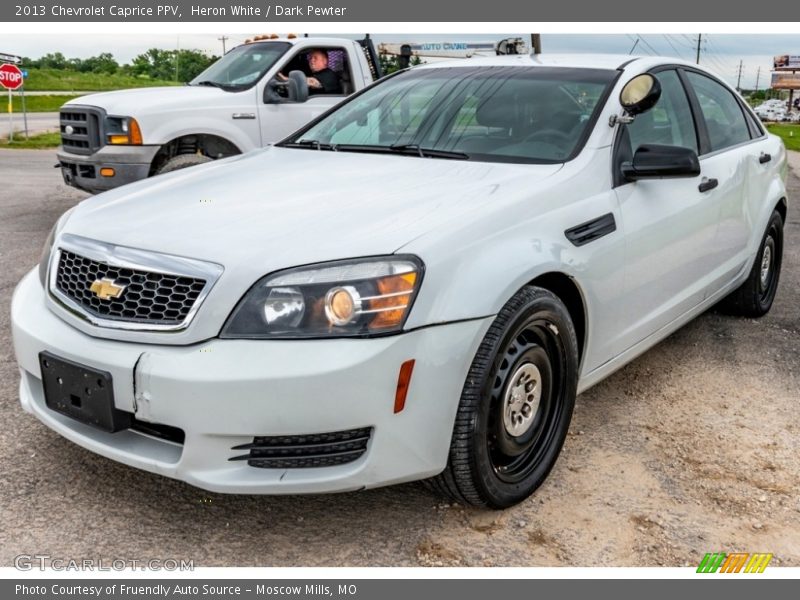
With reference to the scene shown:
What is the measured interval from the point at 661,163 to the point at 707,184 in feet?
2.60

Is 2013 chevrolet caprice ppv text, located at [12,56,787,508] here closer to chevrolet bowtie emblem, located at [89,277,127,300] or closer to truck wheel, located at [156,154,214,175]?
chevrolet bowtie emblem, located at [89,277,127,300]

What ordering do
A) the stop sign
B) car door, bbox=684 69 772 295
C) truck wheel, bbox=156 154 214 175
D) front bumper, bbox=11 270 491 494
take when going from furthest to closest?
1. the stop sign
2. truck wheel, bbox=156 154 214 175
3. car door, bbox=684 69 772 295
4. front bumper, bbox=11 270 491 494

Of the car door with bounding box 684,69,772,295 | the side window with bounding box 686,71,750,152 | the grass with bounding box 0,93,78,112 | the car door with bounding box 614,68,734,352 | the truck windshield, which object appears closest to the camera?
the car door with bounding box 614,68,734,352

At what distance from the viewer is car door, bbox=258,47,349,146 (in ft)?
26.7

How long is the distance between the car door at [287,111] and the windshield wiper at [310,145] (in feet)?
Answer: 13.0

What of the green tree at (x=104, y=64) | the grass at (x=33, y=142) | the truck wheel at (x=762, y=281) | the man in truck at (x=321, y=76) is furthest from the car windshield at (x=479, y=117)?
the green tree at (x=104, y=64)

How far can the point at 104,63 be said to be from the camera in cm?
6322

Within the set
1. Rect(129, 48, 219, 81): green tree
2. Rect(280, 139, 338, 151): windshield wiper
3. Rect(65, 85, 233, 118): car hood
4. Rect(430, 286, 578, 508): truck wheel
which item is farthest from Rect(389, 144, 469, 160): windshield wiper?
Rect(129, 48, 219, 81): green tree

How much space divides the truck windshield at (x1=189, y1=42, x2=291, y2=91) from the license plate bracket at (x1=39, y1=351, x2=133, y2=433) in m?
5.93

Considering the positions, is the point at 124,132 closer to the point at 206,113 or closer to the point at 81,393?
the point at 206,113

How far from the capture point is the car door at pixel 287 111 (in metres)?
8.15

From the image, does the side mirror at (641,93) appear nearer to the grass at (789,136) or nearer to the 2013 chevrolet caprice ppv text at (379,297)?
the 2013 chevrolet caprice ppv text at (379,297)

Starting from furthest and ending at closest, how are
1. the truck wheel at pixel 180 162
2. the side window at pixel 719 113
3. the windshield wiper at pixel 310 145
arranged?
the truck wheel at pixel 180 162, the side window at pixel 719 113, the windshield wiper at pixel 310 145
